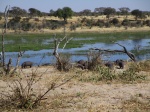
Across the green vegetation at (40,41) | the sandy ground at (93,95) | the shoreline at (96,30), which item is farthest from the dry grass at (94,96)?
the shoreline at (96,30)

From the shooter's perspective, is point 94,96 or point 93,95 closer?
point 94,96

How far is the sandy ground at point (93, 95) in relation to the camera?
6.99m

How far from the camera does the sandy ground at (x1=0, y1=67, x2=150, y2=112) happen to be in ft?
22.9

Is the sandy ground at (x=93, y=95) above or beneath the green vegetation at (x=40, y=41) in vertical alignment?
above

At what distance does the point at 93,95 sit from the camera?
8.18 m

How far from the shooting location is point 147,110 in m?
6.75

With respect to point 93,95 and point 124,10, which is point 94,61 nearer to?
point 93,95

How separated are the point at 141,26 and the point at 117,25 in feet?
14.6

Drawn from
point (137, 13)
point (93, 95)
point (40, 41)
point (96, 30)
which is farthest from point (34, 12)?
point (93, 95)

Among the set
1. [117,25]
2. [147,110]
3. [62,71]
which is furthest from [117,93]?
[117,25]

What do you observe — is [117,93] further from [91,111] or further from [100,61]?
[100,61]

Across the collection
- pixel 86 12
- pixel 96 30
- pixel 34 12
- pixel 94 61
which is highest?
pixel 34 12

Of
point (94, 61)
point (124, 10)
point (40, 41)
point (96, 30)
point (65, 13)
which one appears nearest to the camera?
point (94, 61)

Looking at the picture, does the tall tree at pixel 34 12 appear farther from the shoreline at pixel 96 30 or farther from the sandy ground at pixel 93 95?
the sandy ground at pixel 93 95
